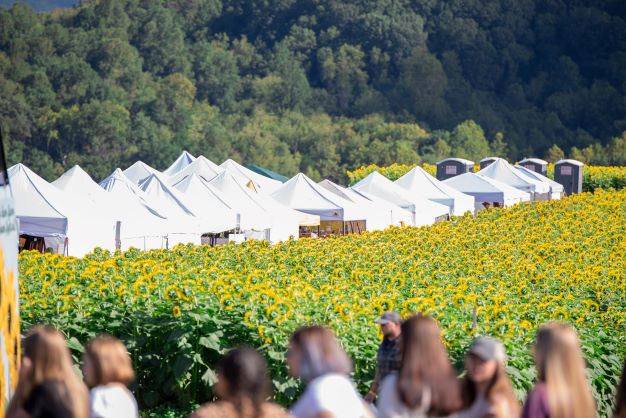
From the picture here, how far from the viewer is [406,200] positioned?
104ft

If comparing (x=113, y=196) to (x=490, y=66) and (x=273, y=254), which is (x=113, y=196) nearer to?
(x=273, y=254)

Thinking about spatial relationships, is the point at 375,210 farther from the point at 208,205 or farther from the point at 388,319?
the point at 388,319

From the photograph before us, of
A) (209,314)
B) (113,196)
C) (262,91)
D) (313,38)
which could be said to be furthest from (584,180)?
(313,38)

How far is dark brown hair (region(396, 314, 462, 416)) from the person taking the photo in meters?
5.26

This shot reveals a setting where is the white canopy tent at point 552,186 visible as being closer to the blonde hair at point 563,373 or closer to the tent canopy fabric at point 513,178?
the tent canopy fabric at point 513,178

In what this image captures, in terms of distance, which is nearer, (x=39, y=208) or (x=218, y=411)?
(x=218, y=411)

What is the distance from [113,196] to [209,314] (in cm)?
1195

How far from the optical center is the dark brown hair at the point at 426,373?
526 centimetres

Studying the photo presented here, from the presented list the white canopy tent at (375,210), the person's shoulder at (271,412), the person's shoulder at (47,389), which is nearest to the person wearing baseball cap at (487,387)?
the person's shoulder at (271,412)

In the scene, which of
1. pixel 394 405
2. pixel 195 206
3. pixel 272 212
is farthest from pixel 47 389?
pixel 272 212

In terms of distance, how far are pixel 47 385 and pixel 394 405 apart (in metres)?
1.53

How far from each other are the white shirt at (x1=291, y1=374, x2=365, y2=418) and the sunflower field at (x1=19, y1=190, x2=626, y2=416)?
149 inches

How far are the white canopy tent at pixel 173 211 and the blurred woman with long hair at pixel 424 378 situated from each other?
15.8 meters

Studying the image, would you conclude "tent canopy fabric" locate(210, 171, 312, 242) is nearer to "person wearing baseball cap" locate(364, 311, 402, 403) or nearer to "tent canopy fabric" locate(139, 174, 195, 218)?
"tent canopy fabric" locate(139, 174, 195, 218)
